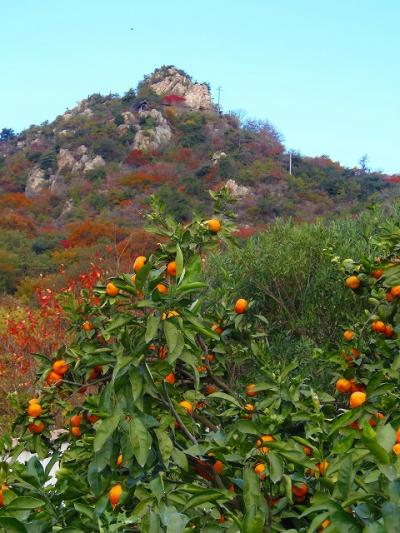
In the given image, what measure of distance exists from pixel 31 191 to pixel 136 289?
32799 millimetres

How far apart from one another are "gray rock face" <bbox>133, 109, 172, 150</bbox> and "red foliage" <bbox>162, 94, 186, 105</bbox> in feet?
15.6

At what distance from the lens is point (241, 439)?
1.57 m

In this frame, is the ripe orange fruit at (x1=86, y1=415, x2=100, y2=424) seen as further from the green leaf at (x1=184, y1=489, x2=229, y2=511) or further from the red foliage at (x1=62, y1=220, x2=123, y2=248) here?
the red foliage at (x1=62, y1=220, x2=123, y2=248)

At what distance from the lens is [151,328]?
4.65 feet

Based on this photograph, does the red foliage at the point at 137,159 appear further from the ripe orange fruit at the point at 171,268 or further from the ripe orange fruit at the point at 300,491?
the ripe orange fruit at the point at 300,491

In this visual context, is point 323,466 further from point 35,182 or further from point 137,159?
point 35,182

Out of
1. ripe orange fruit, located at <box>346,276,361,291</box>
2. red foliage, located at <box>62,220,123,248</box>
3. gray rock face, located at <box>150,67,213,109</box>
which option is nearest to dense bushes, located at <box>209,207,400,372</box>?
ripe orange fruit, located at <box>346,276,361,291</box>

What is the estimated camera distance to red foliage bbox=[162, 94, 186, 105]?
43.1 m

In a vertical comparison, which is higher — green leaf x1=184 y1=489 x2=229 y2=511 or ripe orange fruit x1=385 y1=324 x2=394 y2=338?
ripe orange fruit x1=385 y1=324 x2=394 y2=338

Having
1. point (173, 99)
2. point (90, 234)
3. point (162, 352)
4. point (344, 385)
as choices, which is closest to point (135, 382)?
point (162, 352)

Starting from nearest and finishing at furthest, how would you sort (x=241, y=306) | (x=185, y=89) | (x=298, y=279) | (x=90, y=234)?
(x=241, y=306) < (x=298, y=279) < (x=90, y=234) < (x=185, y=89)

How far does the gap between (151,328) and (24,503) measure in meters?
0.45

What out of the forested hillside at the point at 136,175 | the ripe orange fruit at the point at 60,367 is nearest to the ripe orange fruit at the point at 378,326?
the ripe orange fruit at the point at 60,367

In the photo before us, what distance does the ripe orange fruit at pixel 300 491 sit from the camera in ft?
4.99
